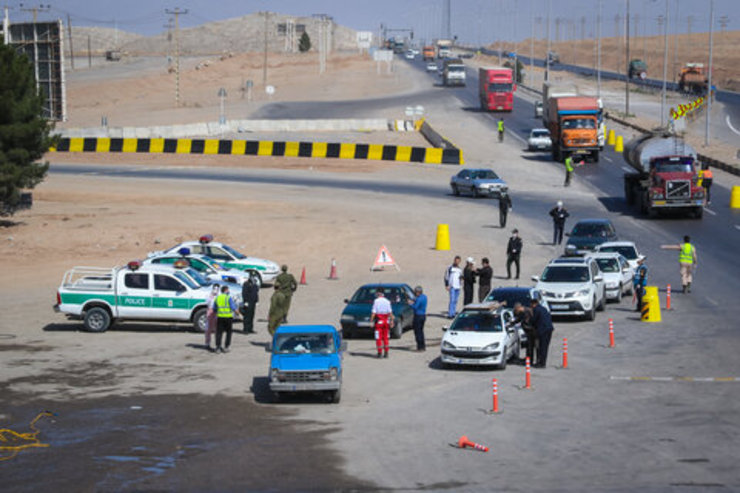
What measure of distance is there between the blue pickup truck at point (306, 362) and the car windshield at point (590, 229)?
65.1ft

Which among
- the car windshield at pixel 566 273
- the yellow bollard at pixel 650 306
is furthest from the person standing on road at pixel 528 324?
the yellow bollard at pixel 650 306

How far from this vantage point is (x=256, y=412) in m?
20.1

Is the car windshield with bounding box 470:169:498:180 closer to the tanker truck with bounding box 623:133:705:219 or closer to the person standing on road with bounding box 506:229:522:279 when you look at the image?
the tanker truck with bounding box 623:133:705:219

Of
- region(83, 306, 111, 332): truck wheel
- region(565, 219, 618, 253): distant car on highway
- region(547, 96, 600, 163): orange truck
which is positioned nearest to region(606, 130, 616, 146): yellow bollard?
region(547, 96, 600, 163): orange truck

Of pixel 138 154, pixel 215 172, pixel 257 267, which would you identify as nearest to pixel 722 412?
pixel 257 267

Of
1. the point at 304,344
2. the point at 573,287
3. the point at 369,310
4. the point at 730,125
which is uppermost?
the point at 730,125

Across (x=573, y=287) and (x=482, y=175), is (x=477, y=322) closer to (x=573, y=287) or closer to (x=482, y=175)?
(x=573, y=287)

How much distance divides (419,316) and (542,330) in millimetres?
3092

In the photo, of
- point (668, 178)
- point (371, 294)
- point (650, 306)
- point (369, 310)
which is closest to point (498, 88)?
point (668, 178)

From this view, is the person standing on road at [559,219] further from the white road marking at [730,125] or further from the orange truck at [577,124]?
the white road marking at [730,125]

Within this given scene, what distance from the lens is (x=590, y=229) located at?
39625mm

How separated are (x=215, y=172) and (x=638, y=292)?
1529 inches

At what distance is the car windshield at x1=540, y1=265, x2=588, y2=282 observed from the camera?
29688mm

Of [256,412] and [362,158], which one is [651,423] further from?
[362,158]
